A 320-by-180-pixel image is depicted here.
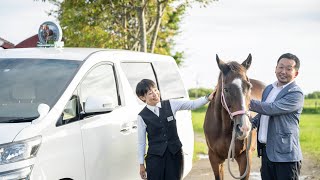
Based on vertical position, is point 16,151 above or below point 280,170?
above

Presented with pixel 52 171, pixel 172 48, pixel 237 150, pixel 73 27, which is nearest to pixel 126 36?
pixel 73 27

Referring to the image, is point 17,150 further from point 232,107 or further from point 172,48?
point 172,48

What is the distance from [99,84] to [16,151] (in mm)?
1692

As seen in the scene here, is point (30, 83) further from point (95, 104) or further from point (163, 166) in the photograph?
point (163, 166)

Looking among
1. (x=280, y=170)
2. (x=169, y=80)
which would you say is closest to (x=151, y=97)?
(x=280, y=170)

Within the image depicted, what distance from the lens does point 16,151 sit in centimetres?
462

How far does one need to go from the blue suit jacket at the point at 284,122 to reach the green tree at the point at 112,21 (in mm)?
14395

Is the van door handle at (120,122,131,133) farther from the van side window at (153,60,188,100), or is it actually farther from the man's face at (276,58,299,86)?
the man's face at (276,58,299,86)

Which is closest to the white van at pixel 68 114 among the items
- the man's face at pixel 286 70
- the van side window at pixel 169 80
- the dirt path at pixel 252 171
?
the van side window at pixel 169 80

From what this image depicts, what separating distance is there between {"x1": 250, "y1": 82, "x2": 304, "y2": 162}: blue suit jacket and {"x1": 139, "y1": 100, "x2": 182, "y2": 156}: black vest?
911 mm

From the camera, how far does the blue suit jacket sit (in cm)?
550

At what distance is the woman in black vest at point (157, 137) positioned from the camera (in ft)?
18.8

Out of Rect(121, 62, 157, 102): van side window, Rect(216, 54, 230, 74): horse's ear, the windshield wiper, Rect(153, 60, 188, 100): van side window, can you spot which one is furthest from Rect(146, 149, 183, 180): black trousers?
Rect(153, 60, 188, 100): van side window

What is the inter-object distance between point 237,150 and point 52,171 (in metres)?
2.87
